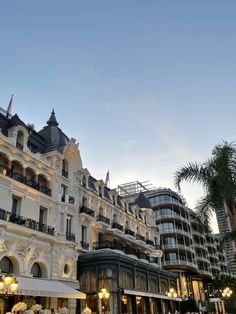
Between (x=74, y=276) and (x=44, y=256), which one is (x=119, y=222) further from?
(x=44, y=256)

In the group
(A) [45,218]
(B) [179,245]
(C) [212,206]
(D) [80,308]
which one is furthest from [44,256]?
(B) [179,245]

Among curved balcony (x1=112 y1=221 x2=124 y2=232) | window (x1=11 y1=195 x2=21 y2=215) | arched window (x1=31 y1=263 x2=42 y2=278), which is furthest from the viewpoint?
curved balcony (x1=112 y1=221 x2=124 y2=232)

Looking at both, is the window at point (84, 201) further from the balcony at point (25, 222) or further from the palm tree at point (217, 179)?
the palm tree at point (217, 179)

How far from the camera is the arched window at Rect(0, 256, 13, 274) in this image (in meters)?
24.4

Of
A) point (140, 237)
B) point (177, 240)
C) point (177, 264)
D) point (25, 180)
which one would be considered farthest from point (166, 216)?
point (25, 180)

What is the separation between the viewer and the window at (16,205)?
2649 cm

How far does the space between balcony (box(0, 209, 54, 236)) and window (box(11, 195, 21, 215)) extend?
720 millimetres

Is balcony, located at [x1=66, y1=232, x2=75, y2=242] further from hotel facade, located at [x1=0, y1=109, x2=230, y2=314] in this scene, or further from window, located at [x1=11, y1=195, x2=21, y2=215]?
window, located at [x1=11, y1=195, x2=21, y2=215]

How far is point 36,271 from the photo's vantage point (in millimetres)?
27484

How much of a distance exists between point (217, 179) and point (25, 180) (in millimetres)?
15345

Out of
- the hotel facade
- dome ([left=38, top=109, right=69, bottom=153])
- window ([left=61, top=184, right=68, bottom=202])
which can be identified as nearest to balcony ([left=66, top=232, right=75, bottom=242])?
the hotel facade

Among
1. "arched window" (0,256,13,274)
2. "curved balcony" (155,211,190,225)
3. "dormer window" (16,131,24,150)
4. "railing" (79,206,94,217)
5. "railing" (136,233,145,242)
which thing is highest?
"curved balcony" (155,211,190,225)

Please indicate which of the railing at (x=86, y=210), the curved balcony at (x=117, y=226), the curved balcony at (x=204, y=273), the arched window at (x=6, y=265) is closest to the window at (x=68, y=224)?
the railing at (x=86, y=210)

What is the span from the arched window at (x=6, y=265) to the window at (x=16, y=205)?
11.0ft
